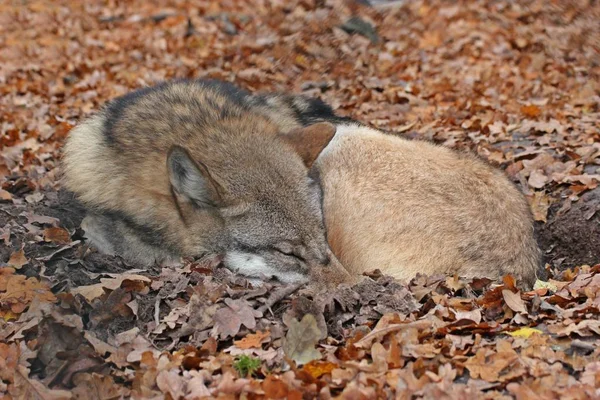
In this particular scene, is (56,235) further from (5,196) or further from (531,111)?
(531,111)

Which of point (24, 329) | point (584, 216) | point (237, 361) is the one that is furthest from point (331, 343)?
point (584, 216)

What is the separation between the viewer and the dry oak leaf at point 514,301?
4757mm

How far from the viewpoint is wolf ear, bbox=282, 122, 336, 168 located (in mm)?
5836

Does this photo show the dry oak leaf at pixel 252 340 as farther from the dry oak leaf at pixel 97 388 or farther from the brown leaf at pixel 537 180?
the brown leaf at pixel 537 180

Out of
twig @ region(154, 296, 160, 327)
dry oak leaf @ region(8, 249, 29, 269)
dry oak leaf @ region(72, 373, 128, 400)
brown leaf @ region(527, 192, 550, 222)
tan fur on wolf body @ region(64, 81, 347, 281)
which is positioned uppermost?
tan fur on wolf body @ region(64, 81, 347, 281)

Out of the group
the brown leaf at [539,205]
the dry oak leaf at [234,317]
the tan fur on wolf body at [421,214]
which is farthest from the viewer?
the brown leaf at [539,205]

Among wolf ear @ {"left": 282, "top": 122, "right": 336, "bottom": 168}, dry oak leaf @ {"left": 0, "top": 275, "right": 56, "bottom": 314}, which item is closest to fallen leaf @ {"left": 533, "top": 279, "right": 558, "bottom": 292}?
wolf ear @ {"left": 282, "top": 122, "right": 336, "bottom": 168}

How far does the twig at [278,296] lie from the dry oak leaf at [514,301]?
1.52 m

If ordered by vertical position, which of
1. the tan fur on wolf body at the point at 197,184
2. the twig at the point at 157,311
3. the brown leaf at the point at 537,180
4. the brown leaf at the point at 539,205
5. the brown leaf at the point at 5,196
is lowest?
the brown leaf at the point at 539,205

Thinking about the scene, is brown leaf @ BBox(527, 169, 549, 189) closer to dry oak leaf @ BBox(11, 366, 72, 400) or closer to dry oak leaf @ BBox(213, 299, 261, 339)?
dry oak leaf @ BBox(213, 299, 261, 339)

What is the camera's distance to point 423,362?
13.6 ft

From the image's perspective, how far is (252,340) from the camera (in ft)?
14.8

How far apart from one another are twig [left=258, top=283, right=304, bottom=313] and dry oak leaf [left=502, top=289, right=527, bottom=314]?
1.52m

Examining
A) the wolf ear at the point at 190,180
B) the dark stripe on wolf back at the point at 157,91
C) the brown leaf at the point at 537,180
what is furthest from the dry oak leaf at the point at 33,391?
the brown leaf at the point at 537,180
